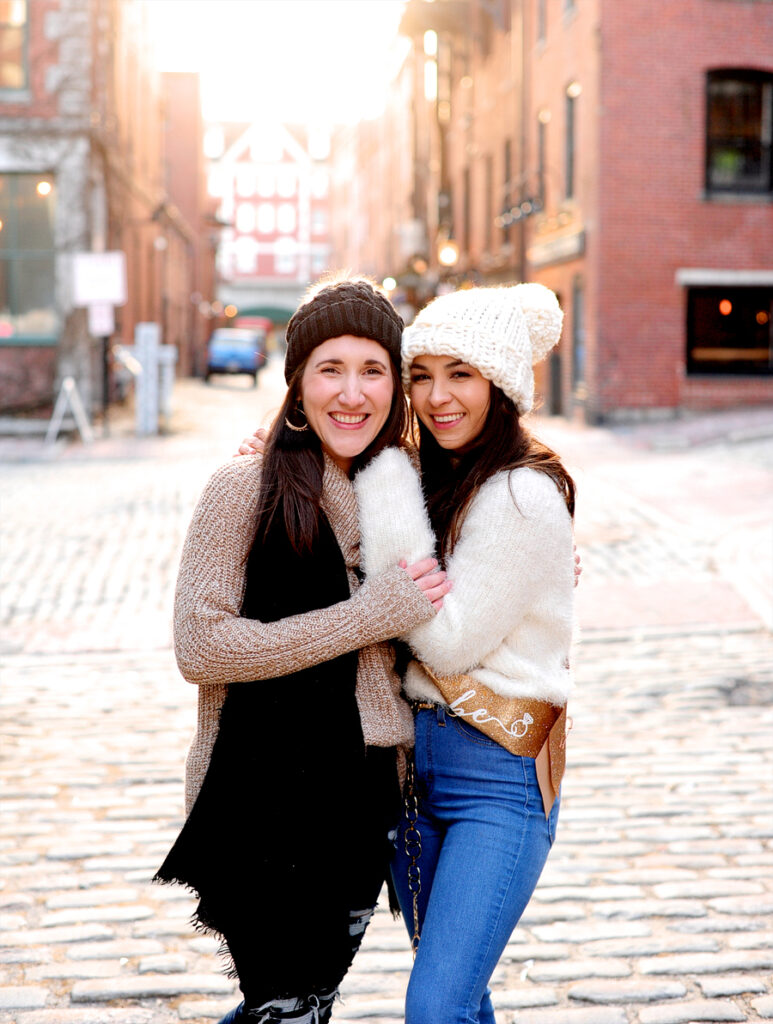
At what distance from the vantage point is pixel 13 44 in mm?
20812

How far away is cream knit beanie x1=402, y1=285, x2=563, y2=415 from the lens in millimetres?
2514

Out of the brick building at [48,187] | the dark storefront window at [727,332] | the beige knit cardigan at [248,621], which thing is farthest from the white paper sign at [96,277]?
the beige knit cardigan at [248,621]

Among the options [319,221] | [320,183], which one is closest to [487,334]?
[319,221]

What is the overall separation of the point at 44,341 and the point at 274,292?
7152 cm

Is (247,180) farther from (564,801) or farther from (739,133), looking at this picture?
(564,801)

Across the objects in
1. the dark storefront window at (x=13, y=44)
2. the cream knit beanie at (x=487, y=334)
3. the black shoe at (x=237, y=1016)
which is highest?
the dark storefront window at (x=13, y=44)

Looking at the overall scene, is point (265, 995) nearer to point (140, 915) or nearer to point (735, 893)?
point (140, 915)

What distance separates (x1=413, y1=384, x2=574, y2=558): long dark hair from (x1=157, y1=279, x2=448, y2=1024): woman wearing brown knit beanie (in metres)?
0.15

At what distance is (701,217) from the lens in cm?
2119

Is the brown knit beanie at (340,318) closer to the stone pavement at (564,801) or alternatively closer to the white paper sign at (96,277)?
the stone pavement at (564,801)

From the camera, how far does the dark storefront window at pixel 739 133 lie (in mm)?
21297

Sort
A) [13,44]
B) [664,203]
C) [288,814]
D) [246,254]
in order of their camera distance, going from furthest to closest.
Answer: [246,254], [664,203], [13,44], [288,814]

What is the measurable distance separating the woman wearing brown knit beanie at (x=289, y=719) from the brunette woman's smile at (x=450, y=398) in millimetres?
215

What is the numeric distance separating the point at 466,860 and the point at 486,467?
782 millimetres
